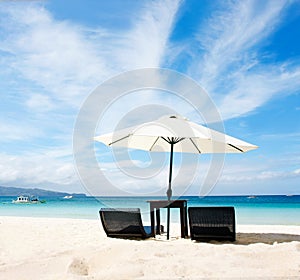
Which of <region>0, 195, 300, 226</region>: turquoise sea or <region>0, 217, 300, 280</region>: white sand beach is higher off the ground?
<region>0, 195, 300, 226</region>: turquoise sea

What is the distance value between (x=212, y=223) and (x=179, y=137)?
1.36 metres

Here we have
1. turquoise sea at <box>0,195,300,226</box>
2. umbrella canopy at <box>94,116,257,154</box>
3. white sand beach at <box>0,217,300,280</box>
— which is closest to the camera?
white sand beach at <box>0,217,300,280</box>

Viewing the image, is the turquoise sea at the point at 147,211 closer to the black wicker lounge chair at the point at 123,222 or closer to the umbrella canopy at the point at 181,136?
the black wicker lounge chair at the point at 123,222

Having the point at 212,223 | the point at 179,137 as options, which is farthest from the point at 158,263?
the point at 179,137

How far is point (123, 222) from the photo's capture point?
5203 millimetres

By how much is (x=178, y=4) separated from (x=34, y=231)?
16.0 feet

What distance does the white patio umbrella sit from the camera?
5.02 meters

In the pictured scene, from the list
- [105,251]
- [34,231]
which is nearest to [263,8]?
[105,251]

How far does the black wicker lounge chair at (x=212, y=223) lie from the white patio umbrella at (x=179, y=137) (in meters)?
0.73

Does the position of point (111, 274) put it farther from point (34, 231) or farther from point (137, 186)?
point (137, 186)

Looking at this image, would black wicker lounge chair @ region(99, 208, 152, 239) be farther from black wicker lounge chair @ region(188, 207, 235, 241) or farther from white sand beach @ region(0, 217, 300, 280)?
white sand beach @ region(0, 217, 300, 280)

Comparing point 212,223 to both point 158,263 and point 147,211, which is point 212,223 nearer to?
point 147,211

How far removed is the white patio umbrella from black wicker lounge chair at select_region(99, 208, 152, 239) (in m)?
0.60

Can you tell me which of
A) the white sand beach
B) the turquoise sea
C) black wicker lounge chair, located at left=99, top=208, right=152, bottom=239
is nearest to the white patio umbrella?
black wicker lounge chair, located at left=99, top=208, right=152, bottom=239
